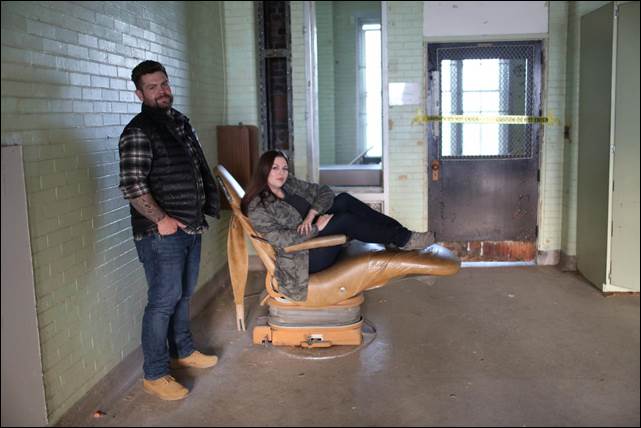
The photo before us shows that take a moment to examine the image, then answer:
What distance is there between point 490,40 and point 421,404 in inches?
140

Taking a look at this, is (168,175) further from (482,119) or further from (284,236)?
(482,119)

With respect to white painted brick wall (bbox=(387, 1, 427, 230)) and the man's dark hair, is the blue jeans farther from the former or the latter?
white painted brick wall (bbox=(387, 1, 427, 230))

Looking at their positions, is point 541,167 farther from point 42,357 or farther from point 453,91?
point 42,357

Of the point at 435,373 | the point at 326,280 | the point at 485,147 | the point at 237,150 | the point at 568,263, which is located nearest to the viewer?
the point at 435,373

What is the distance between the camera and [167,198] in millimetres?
3111

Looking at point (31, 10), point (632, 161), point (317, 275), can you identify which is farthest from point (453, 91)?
point (31, 10)

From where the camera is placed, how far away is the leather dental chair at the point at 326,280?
3.75m

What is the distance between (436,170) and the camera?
577cm

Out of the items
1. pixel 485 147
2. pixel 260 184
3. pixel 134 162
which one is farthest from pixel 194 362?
pixel 485 147

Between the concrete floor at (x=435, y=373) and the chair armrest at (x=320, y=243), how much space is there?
0.66 metres

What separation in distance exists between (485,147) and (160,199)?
138 inches

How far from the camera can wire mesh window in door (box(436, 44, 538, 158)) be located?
18.3 feet

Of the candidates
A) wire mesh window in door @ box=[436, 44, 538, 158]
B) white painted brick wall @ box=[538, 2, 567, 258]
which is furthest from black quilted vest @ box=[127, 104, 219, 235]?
white painted brick wall @ box=[538, 2, 567, 258]

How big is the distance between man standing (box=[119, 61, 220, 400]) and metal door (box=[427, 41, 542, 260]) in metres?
2.99
